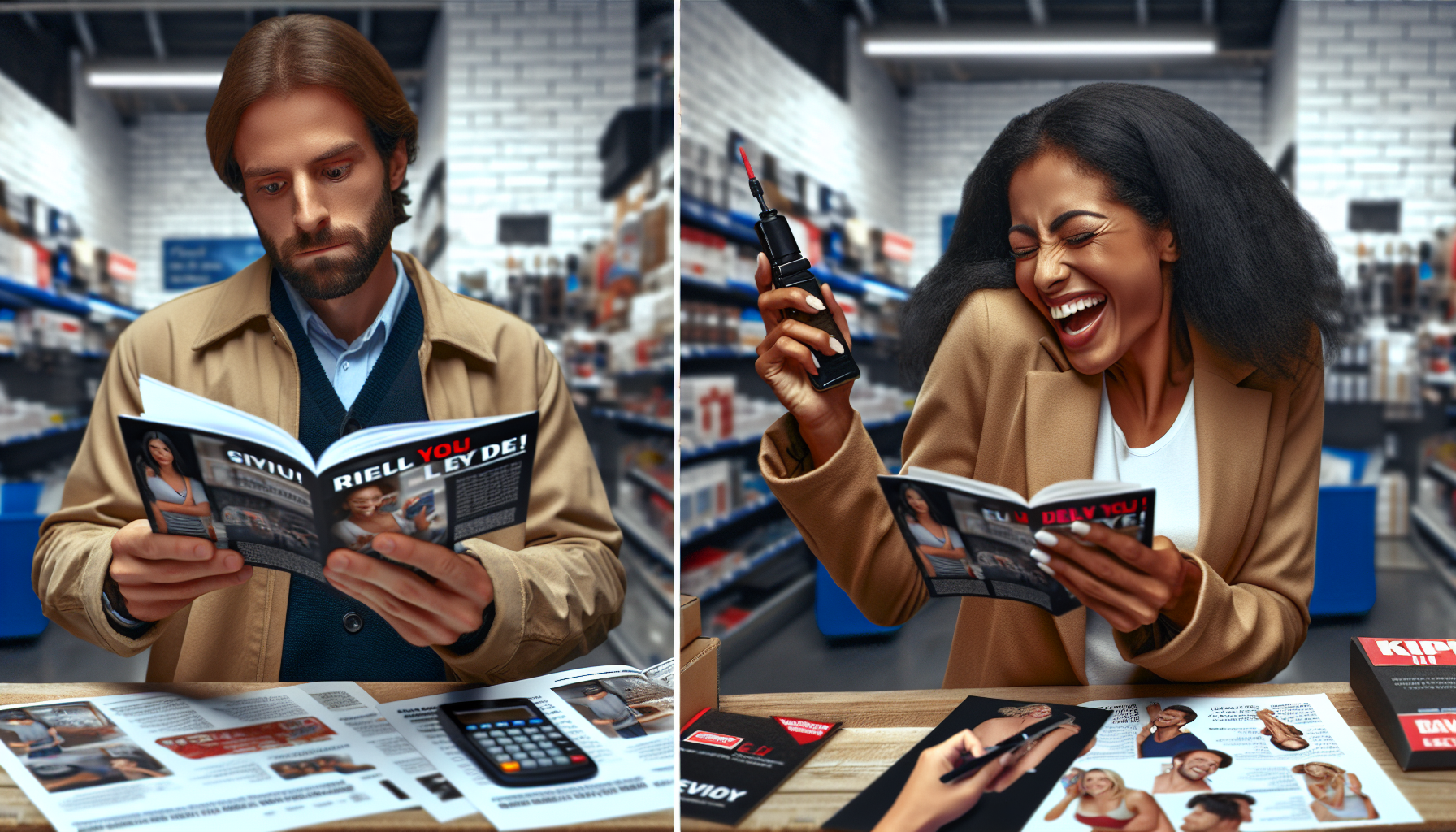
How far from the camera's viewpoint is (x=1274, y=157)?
6512 mm

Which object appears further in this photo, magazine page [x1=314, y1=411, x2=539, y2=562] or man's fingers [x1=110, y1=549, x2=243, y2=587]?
man's fingers [x1=110, y1=549, x2=243, y2=587]

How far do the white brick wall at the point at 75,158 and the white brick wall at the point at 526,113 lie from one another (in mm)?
1787

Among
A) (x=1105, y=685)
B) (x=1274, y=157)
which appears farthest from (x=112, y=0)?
(x=1274, y=157)

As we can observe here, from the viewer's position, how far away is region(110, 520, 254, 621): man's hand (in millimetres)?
1254

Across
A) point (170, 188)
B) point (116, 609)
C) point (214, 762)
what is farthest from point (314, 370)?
point (170, 188)

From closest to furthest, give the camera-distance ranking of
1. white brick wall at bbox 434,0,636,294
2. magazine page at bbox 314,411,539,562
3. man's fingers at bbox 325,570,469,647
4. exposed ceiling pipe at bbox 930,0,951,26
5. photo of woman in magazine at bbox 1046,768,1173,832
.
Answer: photo of woman in magazine at bbox 1046,768,1173,832 < magazine page at bbox 314,411,539,562 < man's fingers at bbox 325,570,469,647 < white brick wall at bbox 434,0,636,294 < exposed ceiling pipe at bbox 930,0,951,26

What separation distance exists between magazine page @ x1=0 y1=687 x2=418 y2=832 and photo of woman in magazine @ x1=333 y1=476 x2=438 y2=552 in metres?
0.26

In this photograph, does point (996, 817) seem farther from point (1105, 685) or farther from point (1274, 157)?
point (1274, 157)

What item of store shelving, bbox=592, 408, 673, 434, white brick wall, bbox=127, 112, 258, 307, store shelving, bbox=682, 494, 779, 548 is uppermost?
white brick wall, bbox=127, 112, 258, 307

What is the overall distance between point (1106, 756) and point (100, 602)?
1.39 meters

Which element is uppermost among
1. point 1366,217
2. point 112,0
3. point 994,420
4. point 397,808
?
point 112,0

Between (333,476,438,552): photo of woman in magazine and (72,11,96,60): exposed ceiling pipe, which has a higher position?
(72,11,96,60): exposed ceiling pipe

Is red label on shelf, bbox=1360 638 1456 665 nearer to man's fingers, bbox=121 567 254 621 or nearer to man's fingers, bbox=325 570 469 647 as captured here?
man's fingers, bbox=325 570 469 647

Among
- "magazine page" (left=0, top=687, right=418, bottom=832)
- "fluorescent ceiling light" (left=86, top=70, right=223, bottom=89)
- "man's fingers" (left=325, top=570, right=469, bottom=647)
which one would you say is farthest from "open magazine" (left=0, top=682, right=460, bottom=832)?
"fluorescent ceiling light" (left=86, top=70, right=223, bottom=89)
